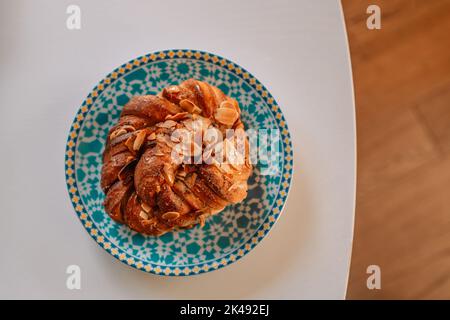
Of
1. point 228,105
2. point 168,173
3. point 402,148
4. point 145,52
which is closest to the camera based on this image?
point 168,173

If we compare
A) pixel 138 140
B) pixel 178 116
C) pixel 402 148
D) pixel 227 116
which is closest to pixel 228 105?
pixel 227 116

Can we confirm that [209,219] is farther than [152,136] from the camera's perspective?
Yes

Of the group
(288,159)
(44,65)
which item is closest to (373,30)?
(288,159)

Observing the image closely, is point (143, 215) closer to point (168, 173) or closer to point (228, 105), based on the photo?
point (168, 173)

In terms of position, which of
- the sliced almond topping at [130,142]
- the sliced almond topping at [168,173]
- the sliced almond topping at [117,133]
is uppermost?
the sliced almond topping at [117,133]

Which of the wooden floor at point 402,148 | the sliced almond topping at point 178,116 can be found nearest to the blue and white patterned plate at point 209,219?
the sliced almond topping at point 178,116

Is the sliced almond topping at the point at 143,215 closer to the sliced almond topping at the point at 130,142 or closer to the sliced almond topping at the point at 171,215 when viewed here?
the sliced almond topping at the point at 171,215

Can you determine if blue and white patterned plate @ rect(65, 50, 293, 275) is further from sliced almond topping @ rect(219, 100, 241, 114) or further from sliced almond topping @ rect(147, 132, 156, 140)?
sliced almond topping @ rect(147, 132, 156, 140)
